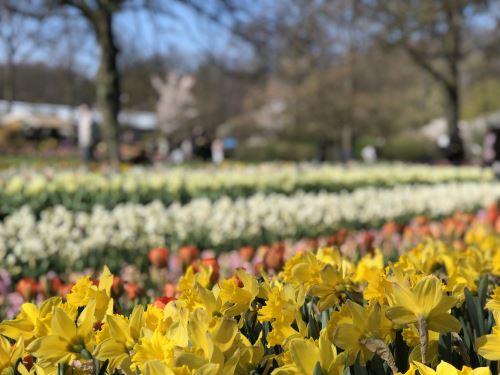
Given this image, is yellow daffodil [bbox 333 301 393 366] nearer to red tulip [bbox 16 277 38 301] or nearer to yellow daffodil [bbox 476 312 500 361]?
yellow daffodil [bbox 476 312 500 361]

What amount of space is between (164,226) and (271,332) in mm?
3922

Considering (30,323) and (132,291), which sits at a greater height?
(30,323)

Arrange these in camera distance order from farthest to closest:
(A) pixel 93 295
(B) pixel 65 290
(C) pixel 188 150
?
1. (C) pixel 188 150
2. (B) pixel 65 290
3. (A) pixel 93 295

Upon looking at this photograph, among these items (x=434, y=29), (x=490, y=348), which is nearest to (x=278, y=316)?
(x=490, y=348)

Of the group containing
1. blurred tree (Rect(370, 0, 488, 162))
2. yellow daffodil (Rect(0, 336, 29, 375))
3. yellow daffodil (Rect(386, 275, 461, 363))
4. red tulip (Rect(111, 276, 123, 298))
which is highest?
blurred tree (Rect(370, 0, 488, 162))

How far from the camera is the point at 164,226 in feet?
17.2

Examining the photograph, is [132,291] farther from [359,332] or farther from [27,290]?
[359,332]

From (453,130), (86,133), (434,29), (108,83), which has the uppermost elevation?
(434,29)

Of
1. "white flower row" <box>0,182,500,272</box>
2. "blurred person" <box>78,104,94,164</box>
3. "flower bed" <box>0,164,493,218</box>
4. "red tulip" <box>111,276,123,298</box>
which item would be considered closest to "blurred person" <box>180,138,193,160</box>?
"blurred person" <box>78,104,94,164</box>

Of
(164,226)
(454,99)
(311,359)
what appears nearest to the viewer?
(311,359)

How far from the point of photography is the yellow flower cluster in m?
1.20

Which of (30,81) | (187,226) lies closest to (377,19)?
(187,226)

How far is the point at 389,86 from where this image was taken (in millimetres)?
41688

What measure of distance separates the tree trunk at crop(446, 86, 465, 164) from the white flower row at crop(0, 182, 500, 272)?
15.4m
